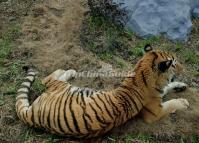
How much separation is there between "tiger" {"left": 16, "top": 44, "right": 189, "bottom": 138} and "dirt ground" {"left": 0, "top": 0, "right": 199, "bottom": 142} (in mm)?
119

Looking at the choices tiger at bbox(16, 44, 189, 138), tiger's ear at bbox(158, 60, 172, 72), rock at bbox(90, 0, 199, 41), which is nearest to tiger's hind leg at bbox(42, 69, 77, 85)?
tiger at bbox(16, 44, 189, 138)

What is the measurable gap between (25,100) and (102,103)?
0.89 m

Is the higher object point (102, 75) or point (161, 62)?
point (161, 62)

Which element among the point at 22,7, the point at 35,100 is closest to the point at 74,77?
the point at 35,100

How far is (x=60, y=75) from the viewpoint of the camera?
6.18 meters

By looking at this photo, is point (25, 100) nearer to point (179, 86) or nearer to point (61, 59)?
point (61, 59)

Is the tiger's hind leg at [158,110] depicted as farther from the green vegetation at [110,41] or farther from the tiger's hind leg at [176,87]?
the green vegetation at [110,41]

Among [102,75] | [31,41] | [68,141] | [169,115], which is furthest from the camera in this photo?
[31,41]

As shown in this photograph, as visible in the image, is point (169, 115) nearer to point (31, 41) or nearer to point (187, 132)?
point (187, 132)

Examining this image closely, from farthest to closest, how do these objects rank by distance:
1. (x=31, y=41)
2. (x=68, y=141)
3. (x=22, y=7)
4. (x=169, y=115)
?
1. (x=22, y=7)
2. (x=31, y=41)
3. (x=169, y=115)
4. (x=68, y=141)

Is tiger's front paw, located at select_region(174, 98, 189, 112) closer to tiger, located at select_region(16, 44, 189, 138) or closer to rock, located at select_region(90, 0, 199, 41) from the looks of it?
tiger, located at select_region(16, 44, 189, 138)

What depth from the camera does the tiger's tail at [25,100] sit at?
5.52m

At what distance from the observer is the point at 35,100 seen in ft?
18.6

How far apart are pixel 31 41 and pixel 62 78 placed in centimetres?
117
